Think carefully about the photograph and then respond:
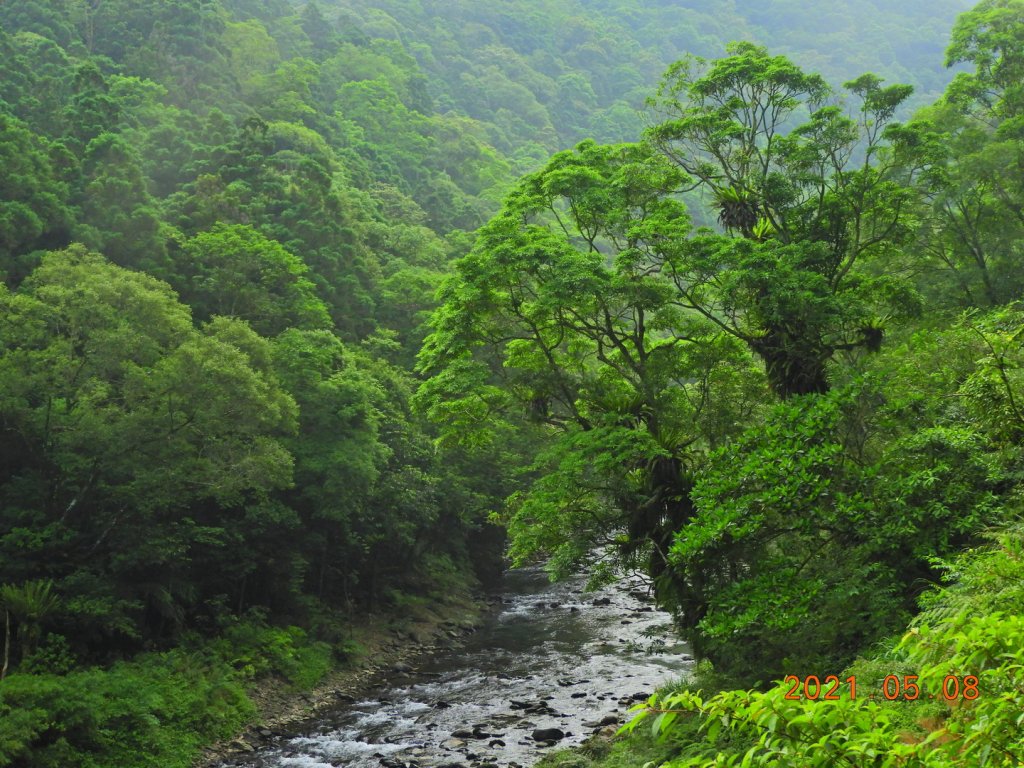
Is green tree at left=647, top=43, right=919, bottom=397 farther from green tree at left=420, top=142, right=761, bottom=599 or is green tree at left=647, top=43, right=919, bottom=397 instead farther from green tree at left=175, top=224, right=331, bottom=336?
green tree at left=175, top=224, right=331, bottom=336

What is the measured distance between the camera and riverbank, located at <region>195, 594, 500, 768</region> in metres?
18.2

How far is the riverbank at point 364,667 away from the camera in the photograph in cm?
1822

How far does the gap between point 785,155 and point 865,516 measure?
8.40 metres

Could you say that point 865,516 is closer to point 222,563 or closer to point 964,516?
point 964,516

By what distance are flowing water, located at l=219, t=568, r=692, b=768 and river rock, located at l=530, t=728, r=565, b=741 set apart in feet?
0.13

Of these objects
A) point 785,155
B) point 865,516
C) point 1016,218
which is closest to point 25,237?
point 785,155

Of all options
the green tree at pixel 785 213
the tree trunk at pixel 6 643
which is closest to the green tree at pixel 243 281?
the tree trunk at pixel 6 643

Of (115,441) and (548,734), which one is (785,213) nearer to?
(548,734)

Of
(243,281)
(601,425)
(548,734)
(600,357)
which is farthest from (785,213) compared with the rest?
(243,281)

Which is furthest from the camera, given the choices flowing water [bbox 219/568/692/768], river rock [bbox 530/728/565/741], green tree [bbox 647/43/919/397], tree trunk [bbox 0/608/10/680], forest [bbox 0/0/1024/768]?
river rock [bbox 530/728/565/741]

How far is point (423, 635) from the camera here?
88.7 feet

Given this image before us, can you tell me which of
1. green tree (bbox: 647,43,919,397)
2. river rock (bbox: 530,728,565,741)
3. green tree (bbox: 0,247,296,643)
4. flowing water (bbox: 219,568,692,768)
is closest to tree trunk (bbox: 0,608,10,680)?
green tree (bbox: 0,247,296,643)

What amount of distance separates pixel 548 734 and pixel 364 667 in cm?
892

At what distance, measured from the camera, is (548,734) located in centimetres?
1675
